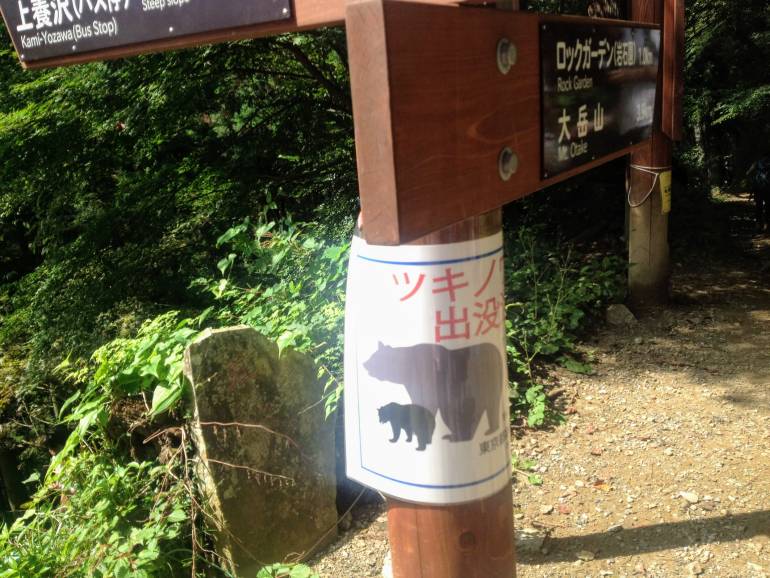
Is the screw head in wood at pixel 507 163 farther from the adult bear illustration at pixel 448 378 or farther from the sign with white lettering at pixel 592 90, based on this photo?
the adult bear illustration at pixel 448 378

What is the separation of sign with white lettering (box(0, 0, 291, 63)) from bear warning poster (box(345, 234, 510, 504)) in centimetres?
65

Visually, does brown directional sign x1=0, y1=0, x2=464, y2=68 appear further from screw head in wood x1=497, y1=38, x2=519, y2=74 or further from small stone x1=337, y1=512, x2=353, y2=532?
small stone x1=337, y1=512, x2=353, y2=532

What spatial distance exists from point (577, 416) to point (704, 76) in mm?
5257

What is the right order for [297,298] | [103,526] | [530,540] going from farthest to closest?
[297,298], [530,540], [103,526]

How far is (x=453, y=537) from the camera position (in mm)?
1720

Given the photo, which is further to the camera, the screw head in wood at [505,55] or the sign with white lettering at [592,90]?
the sign with white lettering at [592,90]

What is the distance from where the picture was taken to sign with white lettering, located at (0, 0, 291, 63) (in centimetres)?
164

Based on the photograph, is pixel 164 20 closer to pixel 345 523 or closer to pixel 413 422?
pixel 413 422

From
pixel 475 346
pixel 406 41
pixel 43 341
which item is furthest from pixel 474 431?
pixel 43 341

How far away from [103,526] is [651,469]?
8.44 feet

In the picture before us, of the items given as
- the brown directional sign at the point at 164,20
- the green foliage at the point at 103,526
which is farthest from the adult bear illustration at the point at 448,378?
the green foliage at the point at 103,526

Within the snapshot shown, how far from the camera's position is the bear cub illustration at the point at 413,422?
164 cm

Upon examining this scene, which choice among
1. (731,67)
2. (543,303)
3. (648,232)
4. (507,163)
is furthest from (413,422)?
(731,67)

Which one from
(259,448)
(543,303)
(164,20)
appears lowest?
(543,303)
